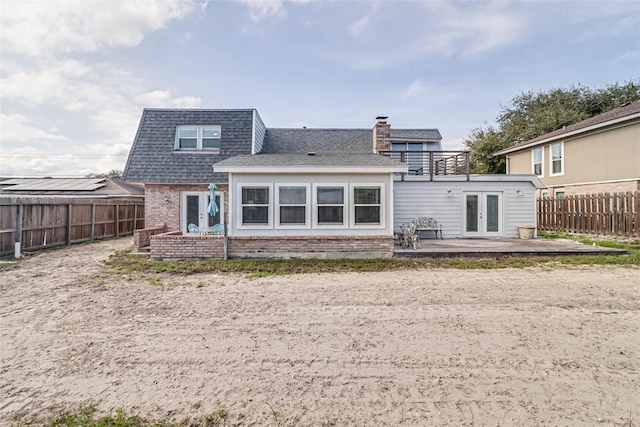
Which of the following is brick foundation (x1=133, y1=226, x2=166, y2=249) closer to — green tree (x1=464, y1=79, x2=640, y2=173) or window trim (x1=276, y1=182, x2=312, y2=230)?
window trim (x1=276, y1=182, x2=312, y2=230)

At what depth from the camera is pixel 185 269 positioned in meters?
8.67

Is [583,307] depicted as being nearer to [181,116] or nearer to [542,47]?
[181,116]

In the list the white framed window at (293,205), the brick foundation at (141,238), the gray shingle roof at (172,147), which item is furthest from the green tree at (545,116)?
the brick foundation at (141,238)

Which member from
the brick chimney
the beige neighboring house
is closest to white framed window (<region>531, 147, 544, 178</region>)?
the beige neighboring house

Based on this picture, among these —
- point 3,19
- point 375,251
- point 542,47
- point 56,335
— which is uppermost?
point 542,47

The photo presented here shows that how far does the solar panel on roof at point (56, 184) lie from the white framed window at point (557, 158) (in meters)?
30.9

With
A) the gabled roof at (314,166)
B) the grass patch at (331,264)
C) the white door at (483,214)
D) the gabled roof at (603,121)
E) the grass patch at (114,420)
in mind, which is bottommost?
the grass patch at (114,420)

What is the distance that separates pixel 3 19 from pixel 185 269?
10.2 metres

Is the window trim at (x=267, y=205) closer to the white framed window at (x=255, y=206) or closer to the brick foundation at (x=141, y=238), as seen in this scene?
the white framed window at (x=255, y=206)

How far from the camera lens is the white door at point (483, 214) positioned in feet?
43.9

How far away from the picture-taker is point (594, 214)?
1405 cm

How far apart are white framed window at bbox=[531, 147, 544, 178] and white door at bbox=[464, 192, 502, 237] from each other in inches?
344

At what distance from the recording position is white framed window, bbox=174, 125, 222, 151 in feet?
45.9

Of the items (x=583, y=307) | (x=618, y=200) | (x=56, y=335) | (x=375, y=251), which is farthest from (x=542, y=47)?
(x=56, y=335)
